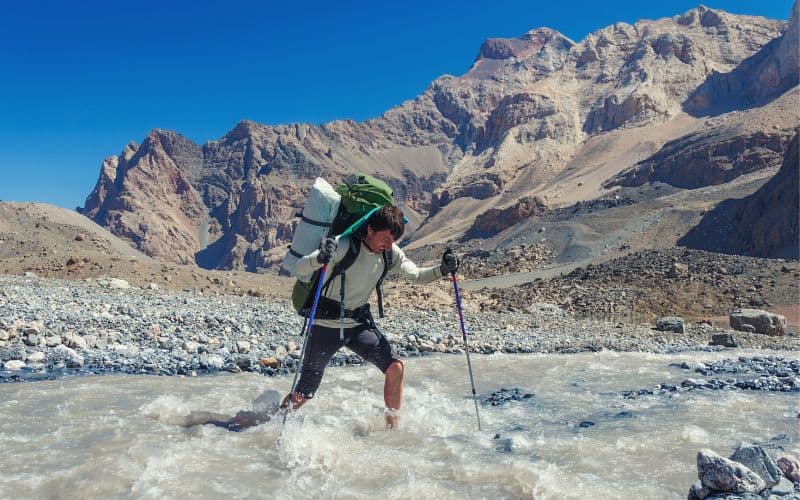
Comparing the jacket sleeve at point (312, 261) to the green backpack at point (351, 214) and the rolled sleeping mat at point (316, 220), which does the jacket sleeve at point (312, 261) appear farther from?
the rolled sleeping mat at point (316, 220)

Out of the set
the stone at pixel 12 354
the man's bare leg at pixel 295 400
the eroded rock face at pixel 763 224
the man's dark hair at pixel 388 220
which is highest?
the eroded rock face at pixel 763 224

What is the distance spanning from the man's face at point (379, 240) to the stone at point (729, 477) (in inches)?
133

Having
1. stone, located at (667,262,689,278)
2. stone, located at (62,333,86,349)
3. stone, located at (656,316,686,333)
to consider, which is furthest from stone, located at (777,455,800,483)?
stone, located at (667,262,689,278)

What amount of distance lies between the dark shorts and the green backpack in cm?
25

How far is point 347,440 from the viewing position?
239 inches

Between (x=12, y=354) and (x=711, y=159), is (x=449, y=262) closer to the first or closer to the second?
(x=12, y=354)

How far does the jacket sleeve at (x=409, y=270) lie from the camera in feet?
21.6

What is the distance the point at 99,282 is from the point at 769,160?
87362 millimetres

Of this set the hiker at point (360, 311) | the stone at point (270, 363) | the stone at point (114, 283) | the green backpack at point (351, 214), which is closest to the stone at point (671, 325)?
the stone at point (270, 363)

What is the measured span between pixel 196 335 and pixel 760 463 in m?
10.6

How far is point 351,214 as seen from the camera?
20.2 feet

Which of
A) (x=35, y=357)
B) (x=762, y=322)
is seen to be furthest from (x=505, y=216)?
(x=35, y=357)

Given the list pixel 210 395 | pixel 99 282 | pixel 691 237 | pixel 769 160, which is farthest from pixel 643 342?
pixel 769 160

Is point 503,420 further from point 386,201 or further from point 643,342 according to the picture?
point 643,342
